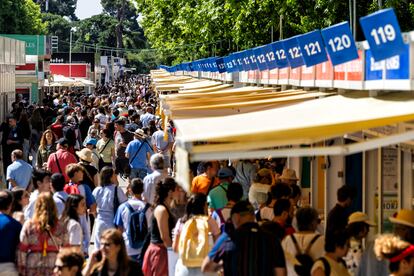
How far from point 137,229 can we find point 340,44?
2.88 metres

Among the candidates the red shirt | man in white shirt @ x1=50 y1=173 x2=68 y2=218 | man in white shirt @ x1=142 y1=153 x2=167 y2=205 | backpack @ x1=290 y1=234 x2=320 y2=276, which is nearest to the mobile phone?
backpack @ x1=290 y1=234 x2=320 y2=276

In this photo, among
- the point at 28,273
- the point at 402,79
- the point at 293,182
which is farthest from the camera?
the point at 293,182

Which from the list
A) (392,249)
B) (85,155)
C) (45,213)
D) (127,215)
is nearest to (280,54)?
(85,155)

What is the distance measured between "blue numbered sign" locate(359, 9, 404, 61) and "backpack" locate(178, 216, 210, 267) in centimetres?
228

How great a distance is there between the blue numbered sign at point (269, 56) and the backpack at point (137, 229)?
24.0 feet

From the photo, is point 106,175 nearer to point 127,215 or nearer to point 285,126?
point 127,215

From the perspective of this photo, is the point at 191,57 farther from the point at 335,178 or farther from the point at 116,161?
the point at 335,178

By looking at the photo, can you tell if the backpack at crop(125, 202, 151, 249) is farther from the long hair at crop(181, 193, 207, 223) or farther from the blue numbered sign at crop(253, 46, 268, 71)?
the blue numbered sign at crop(253, 46, 268, 71)

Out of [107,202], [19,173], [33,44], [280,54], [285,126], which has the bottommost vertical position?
[107,202]

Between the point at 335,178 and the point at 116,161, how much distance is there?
7.18 metres

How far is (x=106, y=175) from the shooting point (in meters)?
14.6

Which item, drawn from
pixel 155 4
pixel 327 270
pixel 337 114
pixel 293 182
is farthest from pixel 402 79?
pixel 155 4

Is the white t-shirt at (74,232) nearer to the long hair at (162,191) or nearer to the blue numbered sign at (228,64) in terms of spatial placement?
the long hair at (162,191)

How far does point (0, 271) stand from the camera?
1136 cm
